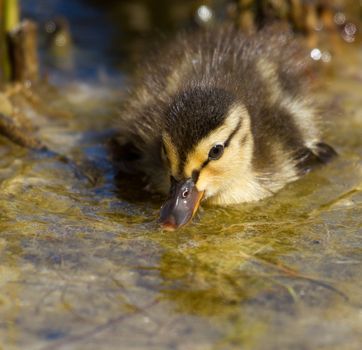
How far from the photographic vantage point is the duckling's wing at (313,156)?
389 cm

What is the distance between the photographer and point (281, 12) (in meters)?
5.55

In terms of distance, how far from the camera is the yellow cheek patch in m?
3.17

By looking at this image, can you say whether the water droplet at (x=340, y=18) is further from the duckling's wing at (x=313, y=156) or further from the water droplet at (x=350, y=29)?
the duckling's wing at (x=313, y=156)

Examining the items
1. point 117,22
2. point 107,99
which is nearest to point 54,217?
point 107,99

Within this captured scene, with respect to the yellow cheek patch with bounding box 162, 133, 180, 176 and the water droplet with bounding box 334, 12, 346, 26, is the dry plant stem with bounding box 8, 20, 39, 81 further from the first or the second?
the water droplet with bounding box 334, 12, 346, 26

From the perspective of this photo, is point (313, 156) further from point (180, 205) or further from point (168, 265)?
point (168, 265)

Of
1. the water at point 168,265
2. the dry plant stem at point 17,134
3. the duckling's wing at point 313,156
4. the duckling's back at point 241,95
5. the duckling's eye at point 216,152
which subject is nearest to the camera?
the water at point 168,265

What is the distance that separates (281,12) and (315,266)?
10.1 feet

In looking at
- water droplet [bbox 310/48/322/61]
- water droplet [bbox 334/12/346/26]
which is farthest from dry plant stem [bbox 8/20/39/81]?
water droplet [bbox 334/12/346/26]

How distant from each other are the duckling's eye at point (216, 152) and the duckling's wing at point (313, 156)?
0.68 meters

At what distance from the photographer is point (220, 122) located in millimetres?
3207

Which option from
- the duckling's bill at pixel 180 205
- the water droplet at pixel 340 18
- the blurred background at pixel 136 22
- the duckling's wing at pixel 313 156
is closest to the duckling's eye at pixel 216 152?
the duckling's bill at pixel 180 205

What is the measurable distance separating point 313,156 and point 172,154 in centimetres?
103

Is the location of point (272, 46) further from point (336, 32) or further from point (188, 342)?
point (188, 342)
